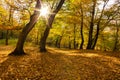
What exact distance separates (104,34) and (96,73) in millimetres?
30966

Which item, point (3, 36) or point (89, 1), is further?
point (3, 36)

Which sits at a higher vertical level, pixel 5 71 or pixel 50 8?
pixel 50 8

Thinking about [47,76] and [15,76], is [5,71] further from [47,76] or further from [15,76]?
[47,76]

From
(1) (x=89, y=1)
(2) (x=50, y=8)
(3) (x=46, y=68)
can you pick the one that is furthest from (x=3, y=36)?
(3) (x=46, y=68)

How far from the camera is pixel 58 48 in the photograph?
104ft

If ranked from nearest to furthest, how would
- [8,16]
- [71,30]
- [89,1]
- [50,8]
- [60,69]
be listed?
[60,69] < [89,1] < [50,8] < [8,16] < [71,30]

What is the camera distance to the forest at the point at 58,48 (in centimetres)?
982

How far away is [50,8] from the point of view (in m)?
29.3

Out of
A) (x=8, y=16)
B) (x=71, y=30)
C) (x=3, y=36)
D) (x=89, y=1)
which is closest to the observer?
(x=89, y=1)

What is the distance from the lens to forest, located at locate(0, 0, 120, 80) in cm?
982

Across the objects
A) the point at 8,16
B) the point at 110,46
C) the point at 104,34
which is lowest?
the point at 110,46

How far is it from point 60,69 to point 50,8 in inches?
786

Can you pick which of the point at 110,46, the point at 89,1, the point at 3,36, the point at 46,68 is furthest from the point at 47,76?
the point at 3,36

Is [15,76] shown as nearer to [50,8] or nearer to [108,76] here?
[108,76]
